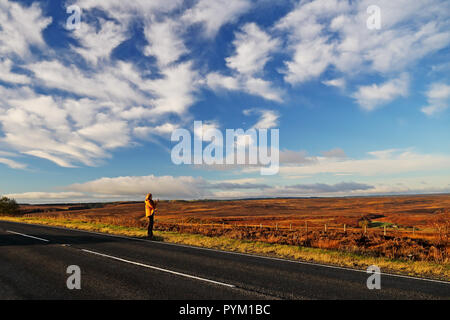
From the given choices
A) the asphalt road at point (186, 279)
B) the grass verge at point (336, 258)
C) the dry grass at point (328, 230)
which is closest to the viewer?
the asphalt road at point (186, 279)

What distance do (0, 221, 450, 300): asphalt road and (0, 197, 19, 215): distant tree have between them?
53125 mm

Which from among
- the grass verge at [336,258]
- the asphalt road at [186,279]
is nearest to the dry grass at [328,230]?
the grass verge at [336,258]

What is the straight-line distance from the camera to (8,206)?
51.7m

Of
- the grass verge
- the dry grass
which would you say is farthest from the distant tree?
the grass verge

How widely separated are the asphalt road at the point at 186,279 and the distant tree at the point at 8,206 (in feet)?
174

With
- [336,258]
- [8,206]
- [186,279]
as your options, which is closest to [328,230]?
[336,258]

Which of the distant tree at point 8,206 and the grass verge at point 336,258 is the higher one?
the grass verge at point 336,258

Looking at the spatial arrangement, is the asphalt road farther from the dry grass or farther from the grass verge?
the dry grass

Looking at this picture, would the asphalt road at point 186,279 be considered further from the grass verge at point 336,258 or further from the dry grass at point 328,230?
the dry grass at point 328,230

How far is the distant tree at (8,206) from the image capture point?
50.9 m

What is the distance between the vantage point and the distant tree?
167 feet

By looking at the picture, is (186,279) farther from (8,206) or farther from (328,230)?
(8,206)
